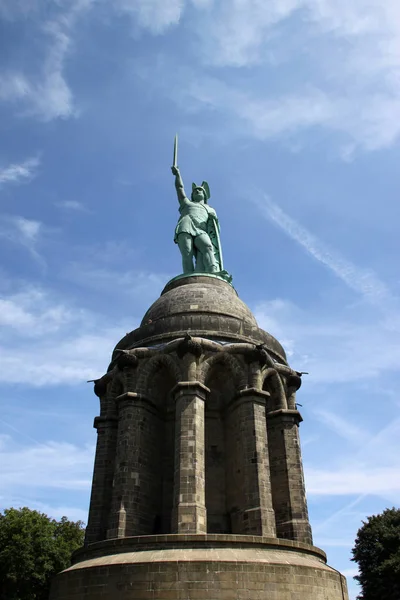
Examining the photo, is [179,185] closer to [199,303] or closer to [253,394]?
[199,303]

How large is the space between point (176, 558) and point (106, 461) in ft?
21.6

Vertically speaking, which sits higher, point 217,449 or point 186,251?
point 186,251

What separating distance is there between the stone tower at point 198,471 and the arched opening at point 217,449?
0.13ft

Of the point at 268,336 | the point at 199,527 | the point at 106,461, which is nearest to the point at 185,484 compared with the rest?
the point at 199,527

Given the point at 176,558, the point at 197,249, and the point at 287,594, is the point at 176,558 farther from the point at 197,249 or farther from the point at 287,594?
the point at 197,249

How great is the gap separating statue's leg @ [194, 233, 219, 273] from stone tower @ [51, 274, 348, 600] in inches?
115

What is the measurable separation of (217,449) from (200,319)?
16.1ft

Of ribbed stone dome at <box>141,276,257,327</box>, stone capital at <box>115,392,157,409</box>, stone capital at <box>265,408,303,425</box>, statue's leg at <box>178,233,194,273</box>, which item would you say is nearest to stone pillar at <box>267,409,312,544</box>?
stone capital at <box>265,408,303,425</box>

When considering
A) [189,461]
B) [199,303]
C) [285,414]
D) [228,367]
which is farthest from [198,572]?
[199,303]

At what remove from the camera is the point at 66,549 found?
3262cm

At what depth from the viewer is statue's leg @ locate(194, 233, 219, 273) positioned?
24.5 meters

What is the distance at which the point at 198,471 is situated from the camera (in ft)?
50.0

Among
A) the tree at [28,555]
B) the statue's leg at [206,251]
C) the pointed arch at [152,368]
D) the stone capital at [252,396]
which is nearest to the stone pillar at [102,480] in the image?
the pointed arch at [152,368]

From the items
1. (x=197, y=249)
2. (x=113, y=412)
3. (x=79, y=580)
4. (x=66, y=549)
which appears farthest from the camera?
(x=66, y=549)
